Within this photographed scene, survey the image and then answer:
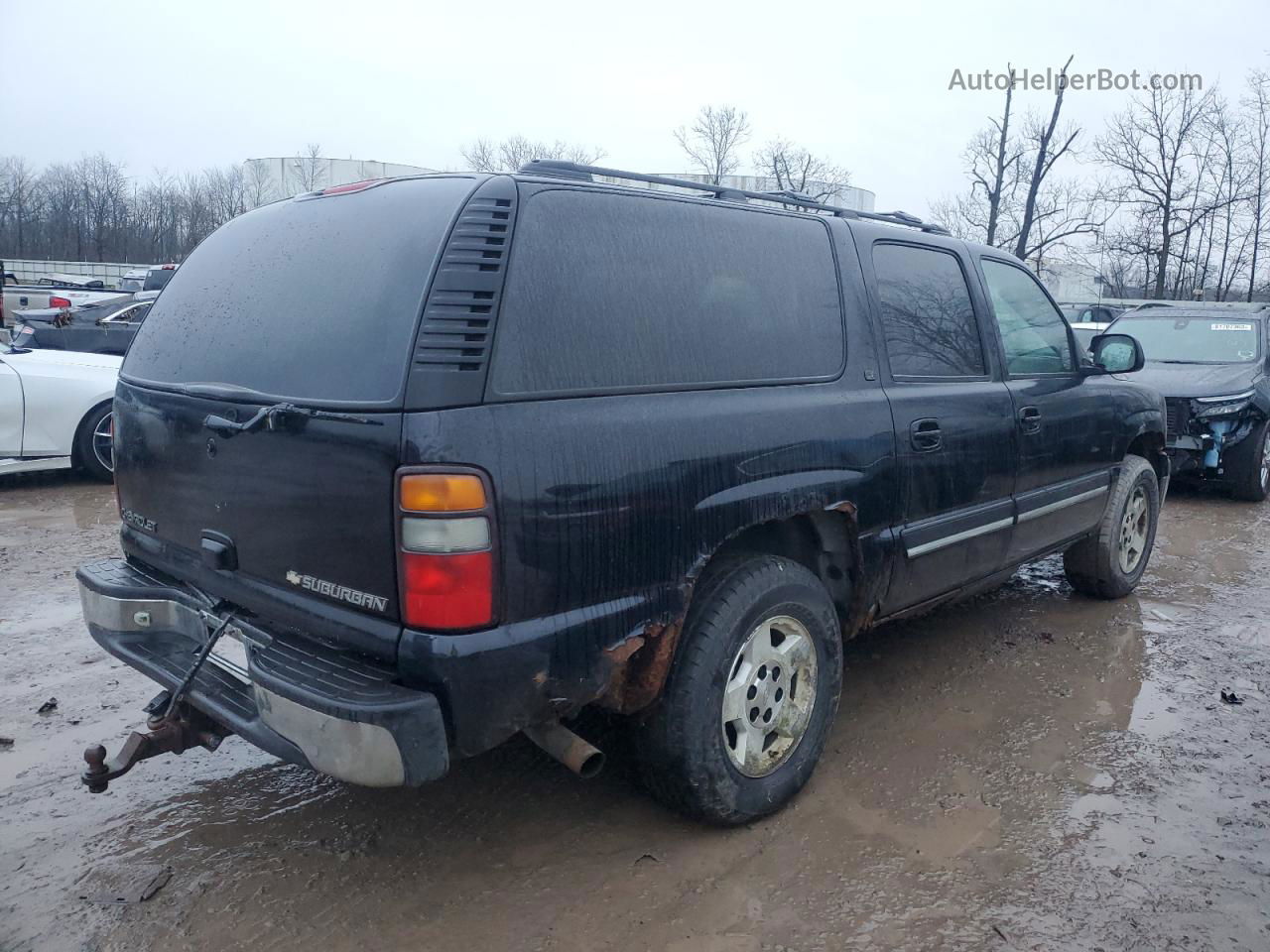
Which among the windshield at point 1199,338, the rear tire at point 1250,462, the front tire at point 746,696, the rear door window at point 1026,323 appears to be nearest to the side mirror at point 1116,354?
the rear door window at point 1026,323

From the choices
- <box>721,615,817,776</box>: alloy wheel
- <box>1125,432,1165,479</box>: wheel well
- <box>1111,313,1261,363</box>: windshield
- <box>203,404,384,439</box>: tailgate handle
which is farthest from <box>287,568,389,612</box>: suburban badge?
<box>1111,313,1261,363</box>: windshield

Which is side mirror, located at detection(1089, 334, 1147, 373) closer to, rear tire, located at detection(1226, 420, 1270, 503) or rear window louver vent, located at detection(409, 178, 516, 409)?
rear window louver vent, located at detection(409, 178, 516, 409)

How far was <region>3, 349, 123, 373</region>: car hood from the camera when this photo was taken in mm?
7582

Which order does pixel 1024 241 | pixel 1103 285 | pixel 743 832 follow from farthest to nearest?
pixel 1103 285
pixel 1024 241
pixel 743 832

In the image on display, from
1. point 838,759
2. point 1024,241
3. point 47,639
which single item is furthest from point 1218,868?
point 1024,241

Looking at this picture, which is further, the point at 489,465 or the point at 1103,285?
the point at 1103,285

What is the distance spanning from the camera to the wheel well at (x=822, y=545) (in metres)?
3.01

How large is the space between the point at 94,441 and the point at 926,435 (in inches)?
276

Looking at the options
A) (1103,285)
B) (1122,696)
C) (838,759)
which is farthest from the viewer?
(1103,285)

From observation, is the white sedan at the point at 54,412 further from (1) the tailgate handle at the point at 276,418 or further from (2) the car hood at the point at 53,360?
(1) the tailgate handle at the point at 276,418

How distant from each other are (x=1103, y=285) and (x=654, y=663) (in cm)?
3714

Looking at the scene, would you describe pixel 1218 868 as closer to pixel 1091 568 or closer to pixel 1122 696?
pixel 1122 696

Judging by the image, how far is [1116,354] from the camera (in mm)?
4684

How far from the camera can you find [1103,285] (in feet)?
114
